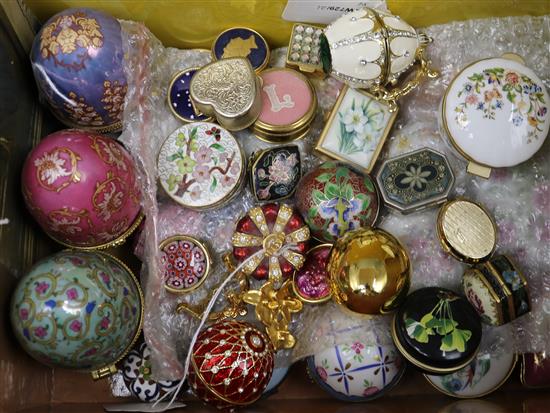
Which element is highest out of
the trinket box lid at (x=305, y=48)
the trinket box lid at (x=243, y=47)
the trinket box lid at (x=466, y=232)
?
the trinket box lid at (x=305, y=48)

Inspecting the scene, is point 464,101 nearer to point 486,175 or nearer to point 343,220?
point 486,175

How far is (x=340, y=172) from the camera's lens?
132 cm

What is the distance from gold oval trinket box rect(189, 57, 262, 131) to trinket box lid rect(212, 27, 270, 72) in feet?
0.41

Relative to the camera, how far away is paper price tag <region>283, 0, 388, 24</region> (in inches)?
55.5

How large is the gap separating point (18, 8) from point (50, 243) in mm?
559

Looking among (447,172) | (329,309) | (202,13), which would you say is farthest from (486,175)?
(202,13)

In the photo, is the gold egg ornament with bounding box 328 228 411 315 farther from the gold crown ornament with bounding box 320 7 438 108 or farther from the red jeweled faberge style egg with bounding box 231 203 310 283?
the gold crown ornament with bounding box 320 7 438 108

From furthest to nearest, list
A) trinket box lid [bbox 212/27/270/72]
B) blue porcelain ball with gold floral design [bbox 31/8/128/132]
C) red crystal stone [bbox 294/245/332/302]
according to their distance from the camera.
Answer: trinket box lid [bbox 212/27/270/72]
red crystal stone [bbox 294/245/332/302]
blue porcelain ball with gold floral design [bbox 31/8/128/132]

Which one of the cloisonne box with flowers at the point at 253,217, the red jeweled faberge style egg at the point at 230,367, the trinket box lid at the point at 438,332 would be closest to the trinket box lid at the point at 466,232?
the cloisonne box with flowers at the point at 253,217

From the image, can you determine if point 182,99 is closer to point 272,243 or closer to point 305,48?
point 305,48

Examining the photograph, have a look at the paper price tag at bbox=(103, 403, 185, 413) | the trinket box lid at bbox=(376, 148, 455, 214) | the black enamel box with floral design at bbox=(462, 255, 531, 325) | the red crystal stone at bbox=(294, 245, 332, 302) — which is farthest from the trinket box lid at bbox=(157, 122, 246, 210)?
the black enamel box with floral design at bbox=(462, 255, 531, 325)

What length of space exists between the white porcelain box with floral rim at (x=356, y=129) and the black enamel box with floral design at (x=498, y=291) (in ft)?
1.19

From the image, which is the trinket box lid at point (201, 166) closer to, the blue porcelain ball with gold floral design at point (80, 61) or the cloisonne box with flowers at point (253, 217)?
the cloisonne box with flowers at point (253, 217)

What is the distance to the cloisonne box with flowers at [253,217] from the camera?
1.17 meters
